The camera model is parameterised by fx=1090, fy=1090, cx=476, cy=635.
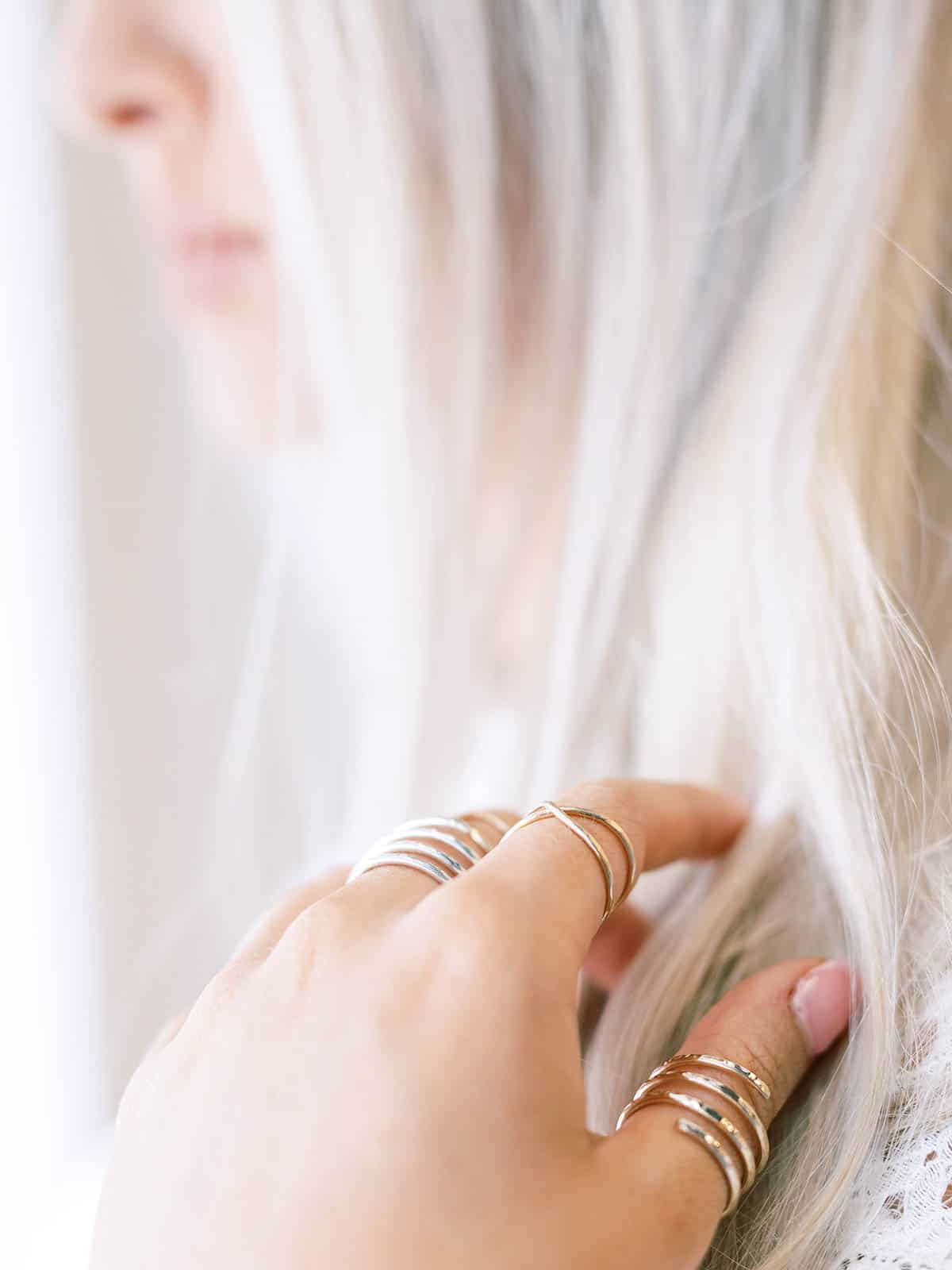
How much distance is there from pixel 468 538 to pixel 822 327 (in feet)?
1.03

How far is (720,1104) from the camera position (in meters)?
0.40

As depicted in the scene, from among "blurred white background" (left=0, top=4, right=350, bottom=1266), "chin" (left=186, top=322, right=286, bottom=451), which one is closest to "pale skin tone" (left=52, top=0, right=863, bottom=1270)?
"chin" (left=186, top=322, right=286, bottom=451)

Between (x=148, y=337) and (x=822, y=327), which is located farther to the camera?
(x=148, y=337)

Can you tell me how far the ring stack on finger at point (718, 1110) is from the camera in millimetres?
385

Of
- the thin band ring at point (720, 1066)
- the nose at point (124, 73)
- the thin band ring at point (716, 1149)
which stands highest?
the nose at point (124, 73)

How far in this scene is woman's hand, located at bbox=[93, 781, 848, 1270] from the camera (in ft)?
1.13

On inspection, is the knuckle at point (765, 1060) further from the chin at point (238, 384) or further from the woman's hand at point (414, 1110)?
the chin at point (238, 384)

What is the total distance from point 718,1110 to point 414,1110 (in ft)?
0.39

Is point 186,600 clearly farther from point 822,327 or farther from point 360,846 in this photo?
point 822,327

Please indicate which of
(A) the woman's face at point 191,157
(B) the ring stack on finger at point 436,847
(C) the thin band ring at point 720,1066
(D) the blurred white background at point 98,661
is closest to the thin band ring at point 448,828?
(B) the ring stack on finger at point 436,847

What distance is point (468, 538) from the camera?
814mm

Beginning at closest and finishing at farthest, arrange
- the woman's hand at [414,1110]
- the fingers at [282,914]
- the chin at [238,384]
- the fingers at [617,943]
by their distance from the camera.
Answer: the woman's hand at [414,1110]
the fingers at [282,914]
the fingers at [617,943]
the chin at [238,384]

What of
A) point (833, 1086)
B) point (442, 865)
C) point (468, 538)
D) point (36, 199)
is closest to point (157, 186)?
A: point (468, 538)

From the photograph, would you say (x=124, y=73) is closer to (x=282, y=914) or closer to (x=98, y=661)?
(x=282, y=914)
